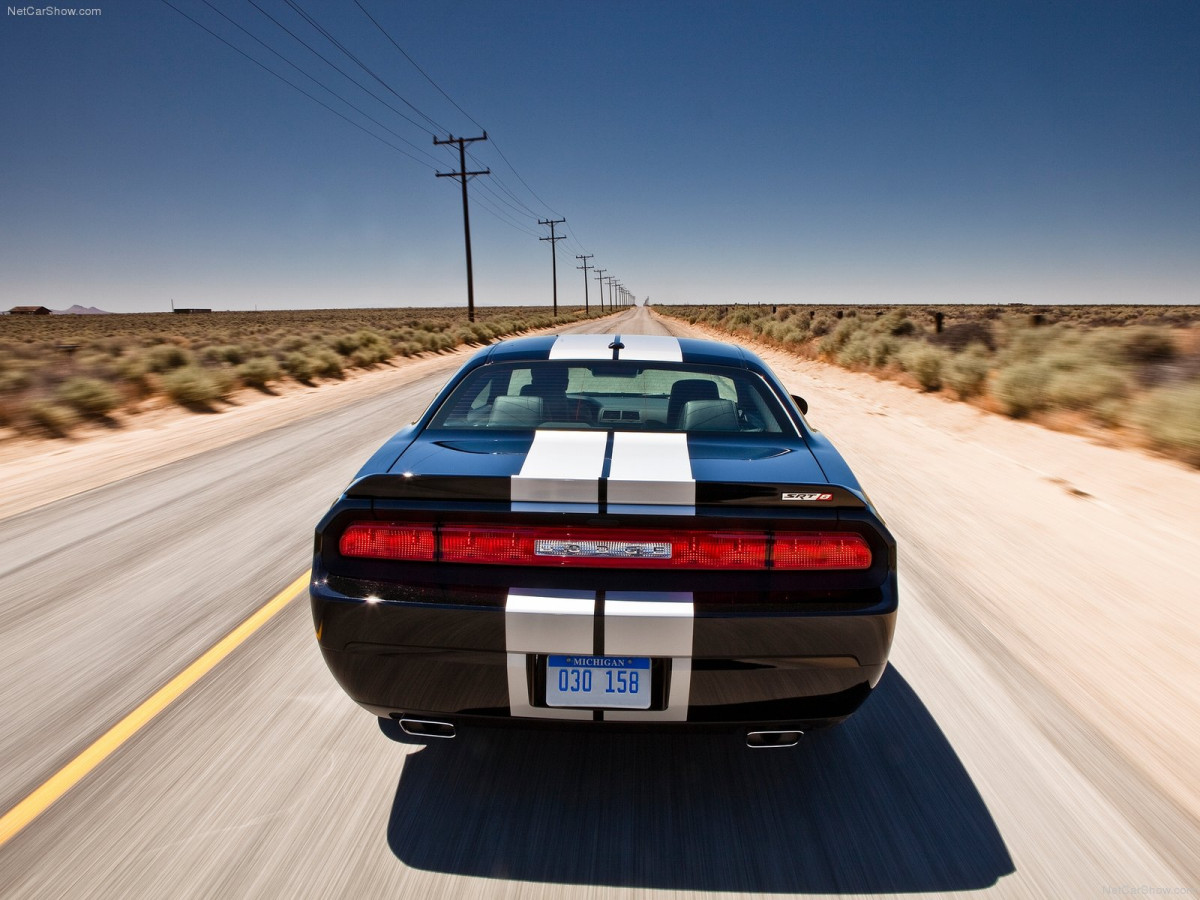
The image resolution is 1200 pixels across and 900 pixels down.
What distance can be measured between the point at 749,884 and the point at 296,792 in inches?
59.1

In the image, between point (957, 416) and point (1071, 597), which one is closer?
point (1071, 597)

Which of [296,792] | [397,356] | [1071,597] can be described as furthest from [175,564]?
[397,356]

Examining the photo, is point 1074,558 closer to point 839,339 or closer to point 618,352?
point 618,352

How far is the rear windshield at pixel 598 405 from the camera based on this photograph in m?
3.11

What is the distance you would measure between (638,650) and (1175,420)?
8.60 metres

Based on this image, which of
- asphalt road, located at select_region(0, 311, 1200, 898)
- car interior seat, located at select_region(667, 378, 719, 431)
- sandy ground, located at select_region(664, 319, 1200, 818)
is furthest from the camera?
car interior seat, located at select_region(667, 378, 719, 431)

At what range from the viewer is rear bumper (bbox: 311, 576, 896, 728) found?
2.08 meters

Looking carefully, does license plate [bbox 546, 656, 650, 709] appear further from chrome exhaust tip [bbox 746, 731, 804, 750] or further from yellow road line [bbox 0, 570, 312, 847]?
yellow road line [bbox 0, 570, 312, 847]

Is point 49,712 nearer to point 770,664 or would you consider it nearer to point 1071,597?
point 770,664

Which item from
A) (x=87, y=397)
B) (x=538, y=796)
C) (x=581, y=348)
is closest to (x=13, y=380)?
(x=87, y=397)

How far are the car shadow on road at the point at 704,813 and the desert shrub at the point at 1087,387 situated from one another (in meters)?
9.39

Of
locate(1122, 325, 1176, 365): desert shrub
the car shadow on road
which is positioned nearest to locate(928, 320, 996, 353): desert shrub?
locate(1122, 325, 1176, 365): desert shrub

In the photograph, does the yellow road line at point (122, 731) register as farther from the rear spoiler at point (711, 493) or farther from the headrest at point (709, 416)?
the headrest at point (709, 416)

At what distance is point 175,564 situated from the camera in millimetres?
4586
